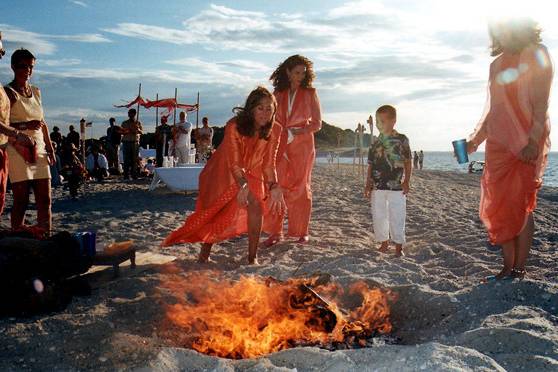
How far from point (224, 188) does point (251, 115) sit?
2.37 ft

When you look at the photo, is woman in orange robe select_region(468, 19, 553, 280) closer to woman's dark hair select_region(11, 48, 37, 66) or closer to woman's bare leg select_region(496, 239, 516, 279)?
woman's bare leg select_region(496, 239, 516, 279)

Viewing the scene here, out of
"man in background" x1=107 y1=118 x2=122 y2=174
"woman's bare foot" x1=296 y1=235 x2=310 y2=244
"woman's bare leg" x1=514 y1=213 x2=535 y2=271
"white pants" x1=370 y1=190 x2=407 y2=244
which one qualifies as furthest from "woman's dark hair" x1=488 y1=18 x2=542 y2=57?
"man in background" x1=107 y1=118 x2=122 y2=174

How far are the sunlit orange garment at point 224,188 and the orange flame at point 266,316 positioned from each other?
0.76 m

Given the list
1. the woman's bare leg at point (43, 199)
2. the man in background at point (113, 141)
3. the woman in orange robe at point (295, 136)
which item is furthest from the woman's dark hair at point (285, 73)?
the man in background at point (113, 141)

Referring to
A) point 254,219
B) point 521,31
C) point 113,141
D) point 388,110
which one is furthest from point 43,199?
point 113,141

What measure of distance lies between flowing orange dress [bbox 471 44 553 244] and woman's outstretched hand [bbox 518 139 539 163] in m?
0.03

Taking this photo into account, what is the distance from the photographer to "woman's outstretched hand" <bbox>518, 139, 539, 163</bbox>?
359 centimetres

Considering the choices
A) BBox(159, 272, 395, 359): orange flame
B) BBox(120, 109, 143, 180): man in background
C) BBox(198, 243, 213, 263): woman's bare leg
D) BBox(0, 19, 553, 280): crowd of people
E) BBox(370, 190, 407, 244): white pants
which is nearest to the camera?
BBox(159, 272, 395, 359): orange flame

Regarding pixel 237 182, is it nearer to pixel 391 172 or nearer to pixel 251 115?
pixel 251 115

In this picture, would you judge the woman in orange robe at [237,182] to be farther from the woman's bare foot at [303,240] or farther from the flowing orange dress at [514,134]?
the flowing orange dress at [514,134]

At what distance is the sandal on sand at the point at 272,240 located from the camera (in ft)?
18.5

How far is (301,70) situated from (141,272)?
2.76 metres

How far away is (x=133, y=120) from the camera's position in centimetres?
1402

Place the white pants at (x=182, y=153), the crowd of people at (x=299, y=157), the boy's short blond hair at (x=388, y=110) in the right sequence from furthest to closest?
the white pants at (x=182, y=153) → the boy's short blond hair at (x=388, y=110) → the crowd of people at (x=299, y=157)
